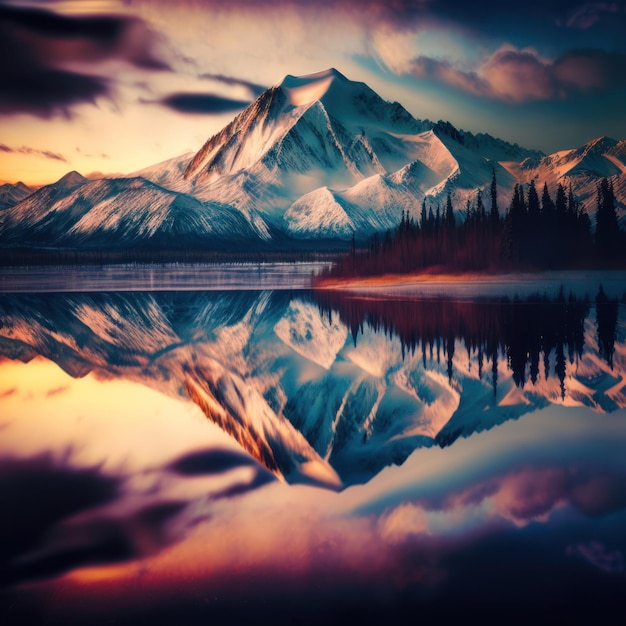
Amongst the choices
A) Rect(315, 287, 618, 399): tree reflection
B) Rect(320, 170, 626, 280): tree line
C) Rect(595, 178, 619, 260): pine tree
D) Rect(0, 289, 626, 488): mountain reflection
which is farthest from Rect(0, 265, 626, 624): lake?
Rect(595, 178, 619, 260): pine tree

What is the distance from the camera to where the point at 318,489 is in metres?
11.4

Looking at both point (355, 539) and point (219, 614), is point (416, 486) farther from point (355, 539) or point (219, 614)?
point (219, 614)

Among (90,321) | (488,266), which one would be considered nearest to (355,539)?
(90,321)

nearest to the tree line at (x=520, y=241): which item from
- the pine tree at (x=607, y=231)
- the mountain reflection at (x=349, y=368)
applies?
the pine tree at (x=607, y=231)

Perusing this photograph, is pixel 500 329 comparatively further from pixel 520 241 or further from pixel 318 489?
pixel 520 241

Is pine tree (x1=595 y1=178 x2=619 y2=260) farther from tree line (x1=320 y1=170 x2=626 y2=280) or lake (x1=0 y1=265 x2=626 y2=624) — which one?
lake (x1=0 y1=265 x2=626 y2=624)

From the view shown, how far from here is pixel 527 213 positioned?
337ft

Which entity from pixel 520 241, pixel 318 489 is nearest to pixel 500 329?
pixel 318 489

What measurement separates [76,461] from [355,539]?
6.84 m

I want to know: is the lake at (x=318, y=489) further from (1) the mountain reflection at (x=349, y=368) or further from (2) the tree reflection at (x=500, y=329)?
(2) the tree reflection at (x=500, y=329)

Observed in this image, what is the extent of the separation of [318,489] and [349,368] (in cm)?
1390

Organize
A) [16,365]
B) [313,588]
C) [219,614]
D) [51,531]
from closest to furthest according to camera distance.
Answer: [219,614]
[313,588]
[51,531]
[16,365]

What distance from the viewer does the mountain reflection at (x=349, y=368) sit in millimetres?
14930

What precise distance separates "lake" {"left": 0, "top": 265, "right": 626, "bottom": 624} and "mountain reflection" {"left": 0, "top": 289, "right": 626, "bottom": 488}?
0.39 ft
